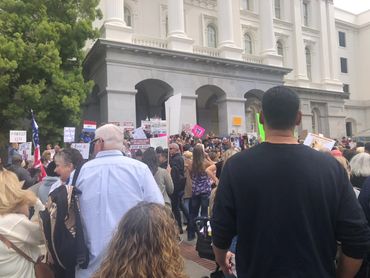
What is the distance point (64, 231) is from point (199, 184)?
5.79 meters

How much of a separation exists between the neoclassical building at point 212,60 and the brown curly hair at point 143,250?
19.6 m

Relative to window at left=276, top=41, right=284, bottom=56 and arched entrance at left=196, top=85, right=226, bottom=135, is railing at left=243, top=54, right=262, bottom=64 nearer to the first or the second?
arched entrance at left=196, top=85, right=226, bottom=135

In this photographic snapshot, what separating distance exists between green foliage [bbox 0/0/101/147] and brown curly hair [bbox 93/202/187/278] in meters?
16.2

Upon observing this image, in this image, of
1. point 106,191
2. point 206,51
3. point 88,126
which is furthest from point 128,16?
point 106,191

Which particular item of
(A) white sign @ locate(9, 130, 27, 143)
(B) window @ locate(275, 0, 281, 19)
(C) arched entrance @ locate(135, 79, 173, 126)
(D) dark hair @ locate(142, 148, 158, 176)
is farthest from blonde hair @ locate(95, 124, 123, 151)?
(B) window @ locate(275, 0, 281, 19)

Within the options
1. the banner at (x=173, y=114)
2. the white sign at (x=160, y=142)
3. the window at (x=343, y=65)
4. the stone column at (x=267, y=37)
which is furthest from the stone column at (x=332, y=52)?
the white sign at (x=160, y=142)

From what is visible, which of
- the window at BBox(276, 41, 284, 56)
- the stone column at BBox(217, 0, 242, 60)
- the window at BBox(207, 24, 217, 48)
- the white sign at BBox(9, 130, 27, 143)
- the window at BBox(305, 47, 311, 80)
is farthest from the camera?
the window at BBox(305, 47, 311, 80)

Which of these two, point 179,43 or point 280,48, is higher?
point 280,48

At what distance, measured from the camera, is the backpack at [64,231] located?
305 centimetres

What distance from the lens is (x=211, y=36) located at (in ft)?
102

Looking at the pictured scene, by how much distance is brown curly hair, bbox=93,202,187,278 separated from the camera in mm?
1865

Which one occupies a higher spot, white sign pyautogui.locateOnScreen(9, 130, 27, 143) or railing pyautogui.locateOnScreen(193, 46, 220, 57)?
railing pyautogui.locateOnScreen(193, 46, 220, 57)

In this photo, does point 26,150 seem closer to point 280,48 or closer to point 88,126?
point 88,126

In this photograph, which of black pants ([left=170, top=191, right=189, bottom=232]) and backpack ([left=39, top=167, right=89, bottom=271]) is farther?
black pants ([left=170, top=191, right=189, bottom=232])
